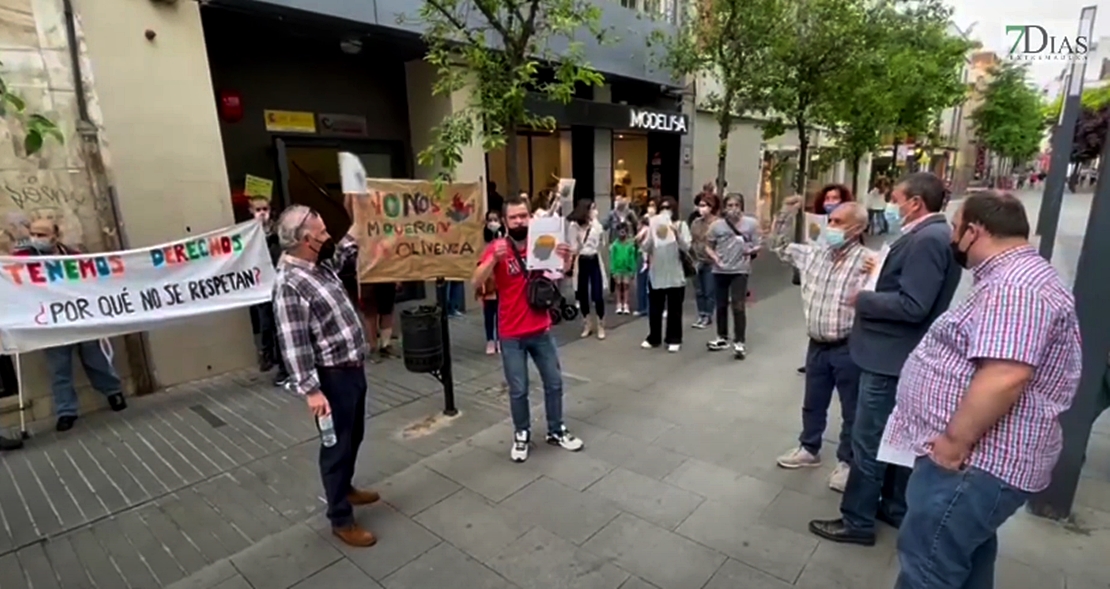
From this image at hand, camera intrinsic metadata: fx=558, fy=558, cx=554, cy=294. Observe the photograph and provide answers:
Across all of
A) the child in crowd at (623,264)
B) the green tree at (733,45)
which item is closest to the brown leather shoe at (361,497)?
the child in crowd at (623,264)

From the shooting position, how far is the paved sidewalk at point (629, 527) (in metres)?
2.76

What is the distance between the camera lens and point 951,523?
72.5 inches

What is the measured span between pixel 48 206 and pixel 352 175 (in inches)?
109

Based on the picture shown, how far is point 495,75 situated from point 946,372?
3909 millimetres

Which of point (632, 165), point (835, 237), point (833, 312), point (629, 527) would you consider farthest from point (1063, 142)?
point (632, 165)

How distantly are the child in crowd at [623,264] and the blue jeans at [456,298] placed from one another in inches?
87.7

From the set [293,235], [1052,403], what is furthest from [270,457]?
[1052,403]

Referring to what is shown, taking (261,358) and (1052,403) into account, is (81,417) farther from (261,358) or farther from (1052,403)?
(1052,403)

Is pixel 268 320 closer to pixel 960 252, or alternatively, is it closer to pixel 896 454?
pixel 896 454

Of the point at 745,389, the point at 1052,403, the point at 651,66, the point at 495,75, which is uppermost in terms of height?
the point at 651,66

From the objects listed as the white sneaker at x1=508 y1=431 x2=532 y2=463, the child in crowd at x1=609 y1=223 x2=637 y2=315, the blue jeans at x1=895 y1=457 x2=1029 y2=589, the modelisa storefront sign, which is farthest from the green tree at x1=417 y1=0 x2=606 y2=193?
the modelisa storefront sign

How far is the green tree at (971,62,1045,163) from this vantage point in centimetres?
2919

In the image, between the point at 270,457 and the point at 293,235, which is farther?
the point at 270,457

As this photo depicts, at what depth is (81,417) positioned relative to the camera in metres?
4.87
